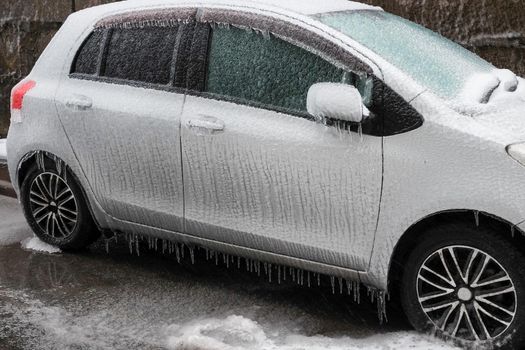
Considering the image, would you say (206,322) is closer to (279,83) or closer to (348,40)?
(279,83)

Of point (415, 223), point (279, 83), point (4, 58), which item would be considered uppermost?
point (279, 83)

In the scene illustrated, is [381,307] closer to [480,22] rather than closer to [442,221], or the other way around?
[442,221]

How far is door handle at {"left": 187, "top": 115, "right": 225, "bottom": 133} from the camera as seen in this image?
5.05 metres

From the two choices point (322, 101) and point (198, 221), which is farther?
point (198, 221)

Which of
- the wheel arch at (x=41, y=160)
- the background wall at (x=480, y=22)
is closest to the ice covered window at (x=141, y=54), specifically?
the wheel arch at (x=41, y=160)

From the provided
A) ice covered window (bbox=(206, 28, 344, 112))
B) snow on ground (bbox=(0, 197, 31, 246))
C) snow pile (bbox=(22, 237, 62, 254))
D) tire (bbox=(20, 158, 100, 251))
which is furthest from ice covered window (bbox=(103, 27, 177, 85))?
snow on ground (bbox=(0, 197, 31, 246))

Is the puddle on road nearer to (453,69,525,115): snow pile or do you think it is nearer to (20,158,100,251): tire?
(20,158,100,251): tire

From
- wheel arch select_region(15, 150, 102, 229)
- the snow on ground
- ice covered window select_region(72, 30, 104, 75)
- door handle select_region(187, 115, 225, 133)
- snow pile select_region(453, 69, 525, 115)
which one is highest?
snow pile select_region(453, 69, 525, 115)

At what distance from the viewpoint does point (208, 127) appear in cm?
509

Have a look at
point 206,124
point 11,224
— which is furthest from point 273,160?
point 11,224

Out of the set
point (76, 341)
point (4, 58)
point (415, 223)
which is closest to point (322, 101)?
point (415, 223)

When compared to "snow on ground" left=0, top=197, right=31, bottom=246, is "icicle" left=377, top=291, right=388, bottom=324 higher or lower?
higher

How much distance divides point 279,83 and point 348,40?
1.44 feet

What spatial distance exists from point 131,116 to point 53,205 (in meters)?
1.08
